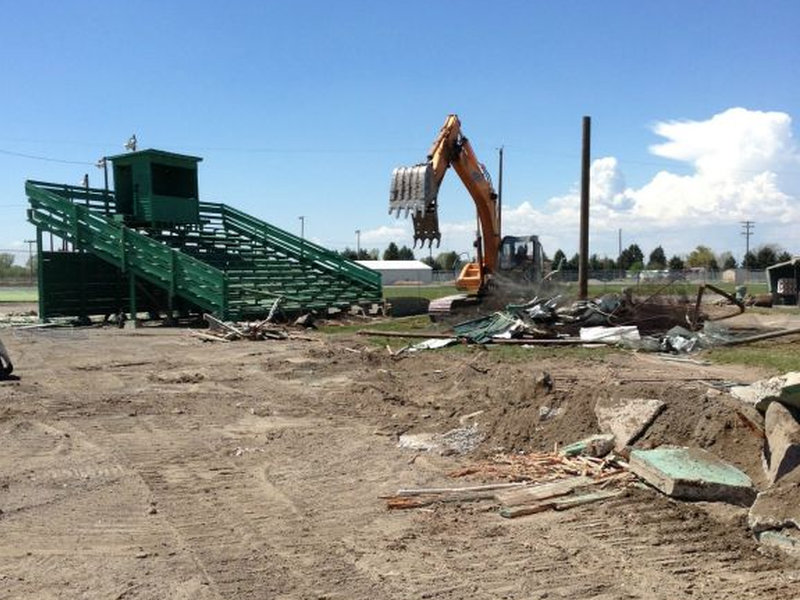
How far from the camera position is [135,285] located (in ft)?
89.5

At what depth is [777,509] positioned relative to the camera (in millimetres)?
5406

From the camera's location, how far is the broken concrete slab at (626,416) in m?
7.39

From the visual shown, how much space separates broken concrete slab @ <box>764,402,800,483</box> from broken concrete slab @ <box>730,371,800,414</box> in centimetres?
7

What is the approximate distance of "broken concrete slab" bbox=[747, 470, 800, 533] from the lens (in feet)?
17.4

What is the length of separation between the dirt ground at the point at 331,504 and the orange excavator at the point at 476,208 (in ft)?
30.1

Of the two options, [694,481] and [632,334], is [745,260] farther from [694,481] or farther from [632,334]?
[694,481]

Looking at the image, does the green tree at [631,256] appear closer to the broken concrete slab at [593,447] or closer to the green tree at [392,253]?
the green tree at [392,253]

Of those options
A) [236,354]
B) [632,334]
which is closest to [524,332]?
[632,334]

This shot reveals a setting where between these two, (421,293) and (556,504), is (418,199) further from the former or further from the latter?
(421,293)

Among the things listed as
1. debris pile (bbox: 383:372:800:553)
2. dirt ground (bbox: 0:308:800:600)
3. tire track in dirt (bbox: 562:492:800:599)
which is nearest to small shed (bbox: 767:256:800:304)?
dirt ground (bbox: 0:308:800:600)

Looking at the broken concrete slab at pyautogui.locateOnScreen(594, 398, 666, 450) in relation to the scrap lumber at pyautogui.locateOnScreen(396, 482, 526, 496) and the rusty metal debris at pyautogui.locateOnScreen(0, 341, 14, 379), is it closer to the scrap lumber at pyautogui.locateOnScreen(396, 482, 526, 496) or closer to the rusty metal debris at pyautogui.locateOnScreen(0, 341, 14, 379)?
the scrap lumber at pyautogui.locateOnScreen(396, 482, 526, 496)

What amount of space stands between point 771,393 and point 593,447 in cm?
171

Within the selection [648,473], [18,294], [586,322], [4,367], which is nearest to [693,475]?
[648,473]

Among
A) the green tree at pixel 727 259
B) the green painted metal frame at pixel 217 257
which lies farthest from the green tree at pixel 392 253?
the green painted metal frame at pixel 217 257
